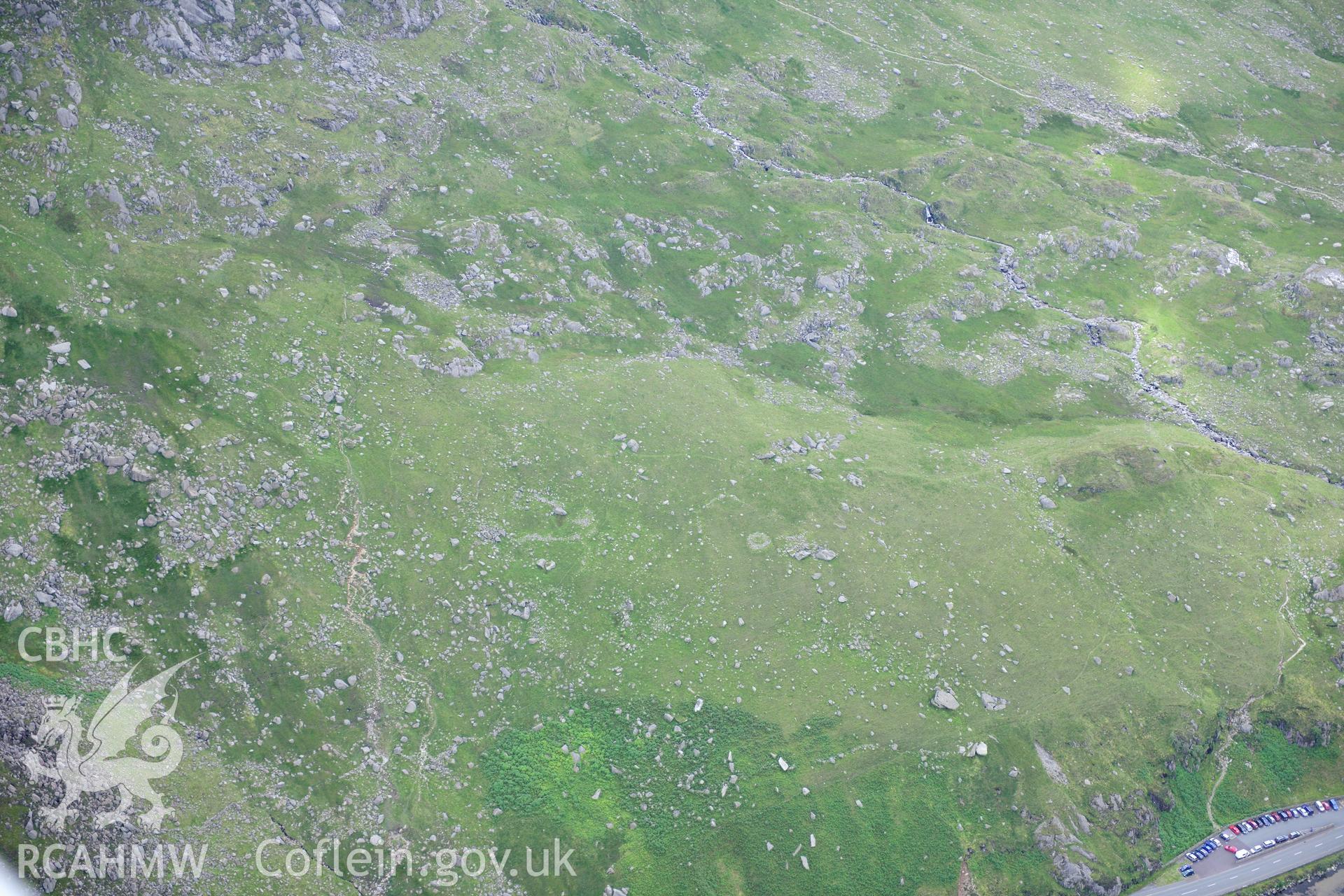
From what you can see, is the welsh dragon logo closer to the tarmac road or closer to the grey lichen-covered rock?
the grey lichen-covered rock

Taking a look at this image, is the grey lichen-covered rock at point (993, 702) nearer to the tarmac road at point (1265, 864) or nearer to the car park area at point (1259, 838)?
the tarmac road at point (1265, 864)

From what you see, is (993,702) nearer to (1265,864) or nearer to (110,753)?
(1265,864)

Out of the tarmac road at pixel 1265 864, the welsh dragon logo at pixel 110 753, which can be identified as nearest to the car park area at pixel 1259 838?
the tarmac road at pixel 1265 864

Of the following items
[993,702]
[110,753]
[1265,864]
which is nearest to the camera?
[110,753]

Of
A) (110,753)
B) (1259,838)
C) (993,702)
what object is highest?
(993,702)

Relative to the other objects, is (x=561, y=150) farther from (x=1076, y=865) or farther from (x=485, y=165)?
(x=1076, y=865)

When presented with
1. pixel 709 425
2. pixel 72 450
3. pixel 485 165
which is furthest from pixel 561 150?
pixel 72 450

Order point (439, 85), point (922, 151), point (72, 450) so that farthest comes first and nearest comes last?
point (922, 151), point (439, 85), point (72, 450)

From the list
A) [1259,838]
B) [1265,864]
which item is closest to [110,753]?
[1265,864]
